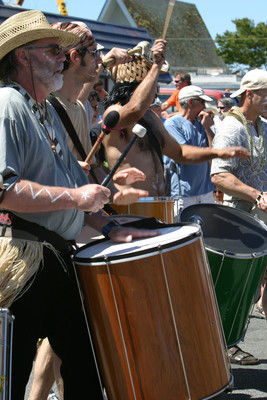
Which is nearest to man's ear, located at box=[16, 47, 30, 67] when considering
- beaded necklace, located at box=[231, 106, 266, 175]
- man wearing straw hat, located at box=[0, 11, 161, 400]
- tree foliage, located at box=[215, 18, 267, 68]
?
man wearing straw hat, located at box=[0, 11, 161, 400]

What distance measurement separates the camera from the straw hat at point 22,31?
258 cm

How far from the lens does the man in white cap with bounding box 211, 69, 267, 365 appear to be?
4617 mm

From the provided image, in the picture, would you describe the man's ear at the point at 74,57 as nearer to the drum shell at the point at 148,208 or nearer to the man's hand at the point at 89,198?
the drum shell at the point at 148,208

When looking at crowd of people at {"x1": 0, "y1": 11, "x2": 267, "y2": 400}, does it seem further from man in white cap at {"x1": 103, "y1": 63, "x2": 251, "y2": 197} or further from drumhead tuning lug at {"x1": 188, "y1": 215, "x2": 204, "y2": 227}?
drumhead tuning lug at {"x1": 188, "y1": 215, "x2": 204, "y2": 227}

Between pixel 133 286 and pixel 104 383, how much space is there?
511 mm

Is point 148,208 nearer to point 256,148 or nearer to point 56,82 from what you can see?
point 256,148

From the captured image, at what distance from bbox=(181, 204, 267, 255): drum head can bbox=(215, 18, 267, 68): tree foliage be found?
138 ft

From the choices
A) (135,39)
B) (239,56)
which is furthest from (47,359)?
(239,56)

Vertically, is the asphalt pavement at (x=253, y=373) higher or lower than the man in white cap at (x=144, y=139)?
A: lower

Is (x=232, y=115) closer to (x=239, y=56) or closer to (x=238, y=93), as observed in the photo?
(x=238, y=93)

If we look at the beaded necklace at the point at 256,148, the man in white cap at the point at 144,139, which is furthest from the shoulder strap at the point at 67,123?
the beaded necklace at the point at 256,148

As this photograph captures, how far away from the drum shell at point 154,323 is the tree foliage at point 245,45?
43794 millimetres

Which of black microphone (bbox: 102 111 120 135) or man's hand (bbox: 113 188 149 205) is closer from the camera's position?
man's hand (bbox: 113 188 149 205)

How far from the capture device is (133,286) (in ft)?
8.20
